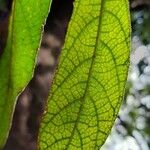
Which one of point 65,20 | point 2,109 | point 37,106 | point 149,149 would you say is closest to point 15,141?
point 37,106

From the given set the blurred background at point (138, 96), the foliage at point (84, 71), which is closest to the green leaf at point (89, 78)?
the foliage at point (84, 71)

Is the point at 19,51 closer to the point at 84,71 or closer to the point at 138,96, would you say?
the point at 84,71

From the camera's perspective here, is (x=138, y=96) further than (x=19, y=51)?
Yes

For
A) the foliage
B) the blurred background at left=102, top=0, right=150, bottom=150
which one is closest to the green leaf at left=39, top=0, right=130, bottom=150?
the foliage

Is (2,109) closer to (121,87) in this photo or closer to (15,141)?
(121,87)

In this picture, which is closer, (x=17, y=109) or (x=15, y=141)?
(x=15, y=141)

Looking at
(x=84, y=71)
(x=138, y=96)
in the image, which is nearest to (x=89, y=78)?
(x=84, y=71)
